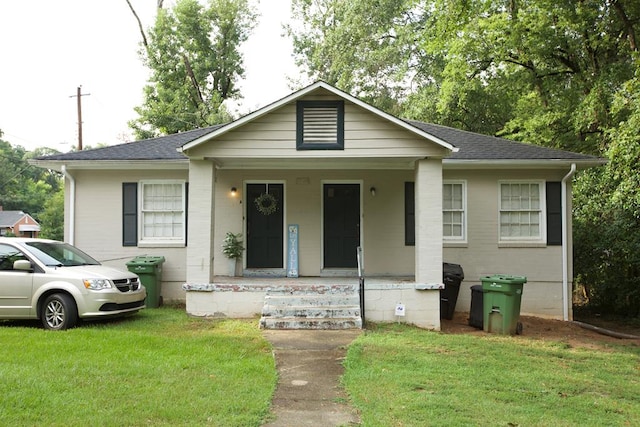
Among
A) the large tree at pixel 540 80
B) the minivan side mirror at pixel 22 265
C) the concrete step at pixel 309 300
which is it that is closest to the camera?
the minivan side mirror at pixel 22 265

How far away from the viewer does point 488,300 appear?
9164mm

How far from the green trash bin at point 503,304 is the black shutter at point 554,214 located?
107 inches

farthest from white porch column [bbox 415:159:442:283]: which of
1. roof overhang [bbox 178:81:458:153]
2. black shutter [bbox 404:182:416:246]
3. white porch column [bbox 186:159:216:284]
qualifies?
white porch column [bbox 186:159:216:284]

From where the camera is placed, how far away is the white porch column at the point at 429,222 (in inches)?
360

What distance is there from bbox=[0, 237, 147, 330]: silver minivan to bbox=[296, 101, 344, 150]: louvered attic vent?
4031mm

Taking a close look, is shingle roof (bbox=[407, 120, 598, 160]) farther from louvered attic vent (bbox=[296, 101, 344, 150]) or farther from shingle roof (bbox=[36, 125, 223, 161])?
shingle roof (bbox=[36, 125, 223, 161])

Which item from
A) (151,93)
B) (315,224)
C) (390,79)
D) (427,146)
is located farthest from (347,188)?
(151,93)

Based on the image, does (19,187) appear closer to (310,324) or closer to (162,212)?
(162,212)

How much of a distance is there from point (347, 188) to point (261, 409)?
24.7 feet

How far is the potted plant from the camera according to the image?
11.0m

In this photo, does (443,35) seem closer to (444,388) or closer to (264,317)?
(264,317)

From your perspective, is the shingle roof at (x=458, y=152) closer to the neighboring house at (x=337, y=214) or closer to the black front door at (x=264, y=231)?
the neighboring house at (x=337, y=214)

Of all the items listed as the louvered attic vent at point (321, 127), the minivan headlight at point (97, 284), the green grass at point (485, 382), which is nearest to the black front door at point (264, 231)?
the louvered attic vent at point (321, 127)

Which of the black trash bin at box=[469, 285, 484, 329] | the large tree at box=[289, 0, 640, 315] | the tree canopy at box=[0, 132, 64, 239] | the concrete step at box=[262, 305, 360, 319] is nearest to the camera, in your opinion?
the concrete step at box=[262, 305, 360, 319]
